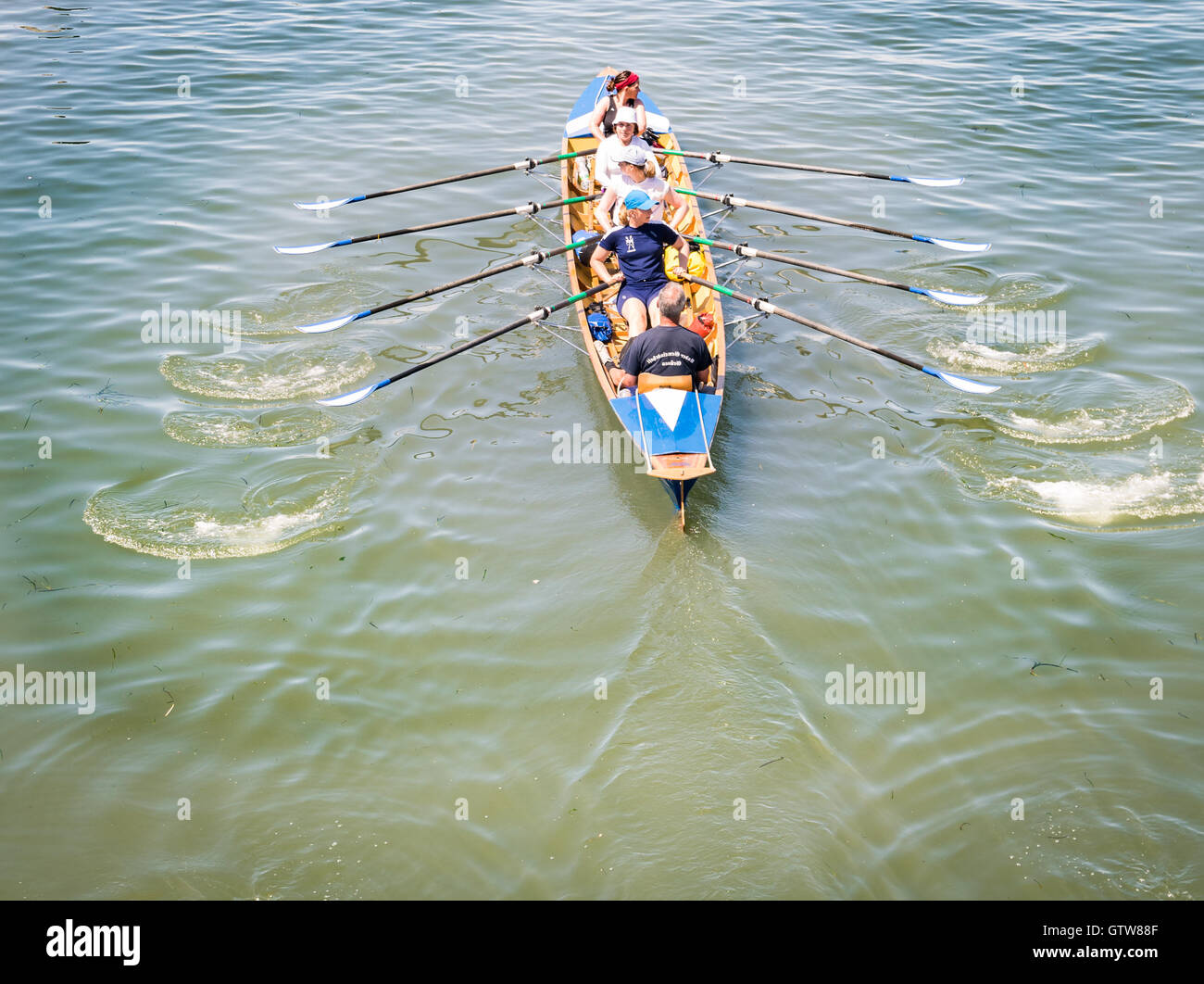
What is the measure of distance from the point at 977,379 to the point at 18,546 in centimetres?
992

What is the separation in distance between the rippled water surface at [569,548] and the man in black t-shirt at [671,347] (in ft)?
3.76

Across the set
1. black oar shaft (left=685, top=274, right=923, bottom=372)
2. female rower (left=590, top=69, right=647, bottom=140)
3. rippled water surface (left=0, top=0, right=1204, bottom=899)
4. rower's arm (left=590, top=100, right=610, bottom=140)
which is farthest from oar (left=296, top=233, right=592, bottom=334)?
rower's arm (left=590, top=100, right=610, bottom=140)

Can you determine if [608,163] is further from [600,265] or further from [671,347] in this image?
[671,347]

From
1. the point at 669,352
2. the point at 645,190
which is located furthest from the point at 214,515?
the point at 645,190

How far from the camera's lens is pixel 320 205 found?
13.6 m

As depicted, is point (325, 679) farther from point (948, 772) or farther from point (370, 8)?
point (370, 8)

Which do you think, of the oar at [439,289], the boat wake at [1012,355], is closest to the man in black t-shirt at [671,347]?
the oar at [439,289]

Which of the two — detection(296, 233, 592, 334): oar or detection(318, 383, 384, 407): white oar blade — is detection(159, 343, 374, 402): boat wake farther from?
detection(318, 383, 384, 407): white oar blade

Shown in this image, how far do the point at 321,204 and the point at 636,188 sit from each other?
4976mm

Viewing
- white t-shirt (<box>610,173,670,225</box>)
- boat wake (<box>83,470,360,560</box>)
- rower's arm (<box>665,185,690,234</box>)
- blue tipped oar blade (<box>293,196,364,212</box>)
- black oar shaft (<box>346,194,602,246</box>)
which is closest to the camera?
boat wake (<box>83,470,360,560</box>)

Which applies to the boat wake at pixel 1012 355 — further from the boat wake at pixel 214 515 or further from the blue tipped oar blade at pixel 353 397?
the boat wake at pixel 214 515

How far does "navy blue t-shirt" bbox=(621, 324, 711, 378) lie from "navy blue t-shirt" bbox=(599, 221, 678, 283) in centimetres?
165

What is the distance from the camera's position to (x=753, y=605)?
820cm

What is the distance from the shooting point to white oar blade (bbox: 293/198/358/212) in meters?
13.5
